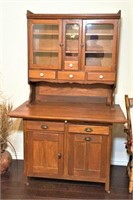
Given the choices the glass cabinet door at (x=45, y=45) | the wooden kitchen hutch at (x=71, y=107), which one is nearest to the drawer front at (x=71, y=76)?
the wooden kitchen hutch at (x=71, y=107)

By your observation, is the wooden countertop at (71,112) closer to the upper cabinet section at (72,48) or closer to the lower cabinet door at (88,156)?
the lower cabinet door at (88,156)

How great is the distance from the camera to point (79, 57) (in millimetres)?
2662

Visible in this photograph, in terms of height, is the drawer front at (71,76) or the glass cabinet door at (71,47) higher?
the glass cabinet door at (71,47)

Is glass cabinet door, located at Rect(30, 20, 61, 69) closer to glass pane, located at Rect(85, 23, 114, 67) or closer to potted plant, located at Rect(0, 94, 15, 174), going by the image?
glass pane, located at Rect(85, 23, 114, 67)

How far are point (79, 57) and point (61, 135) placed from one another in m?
0.86

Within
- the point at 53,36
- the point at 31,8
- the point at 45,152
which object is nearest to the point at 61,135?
the point at 45,152

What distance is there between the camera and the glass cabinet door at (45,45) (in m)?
2.68

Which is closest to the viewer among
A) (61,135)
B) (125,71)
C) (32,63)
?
(61,135)

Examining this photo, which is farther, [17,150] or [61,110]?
[17,150]

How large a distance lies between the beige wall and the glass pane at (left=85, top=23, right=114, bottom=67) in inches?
11.9

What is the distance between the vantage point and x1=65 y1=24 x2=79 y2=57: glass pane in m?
2.65

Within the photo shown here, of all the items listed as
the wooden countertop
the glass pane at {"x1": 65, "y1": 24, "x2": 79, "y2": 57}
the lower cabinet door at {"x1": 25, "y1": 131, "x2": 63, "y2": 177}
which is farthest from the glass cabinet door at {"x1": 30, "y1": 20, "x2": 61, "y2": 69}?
the lower cabinet door at {"x1": 25, "y1": 131, "x2": 63, "y2": 177}

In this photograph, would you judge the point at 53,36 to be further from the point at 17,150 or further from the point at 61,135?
the point at 17,150

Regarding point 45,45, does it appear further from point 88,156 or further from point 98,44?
point 88,156
